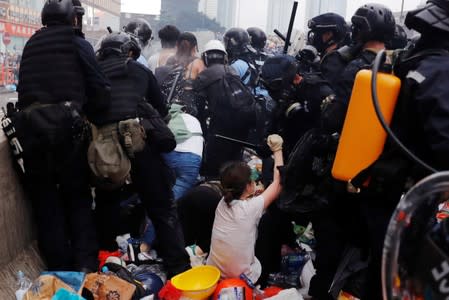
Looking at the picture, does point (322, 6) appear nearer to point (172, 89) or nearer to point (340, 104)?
point (172, 89)

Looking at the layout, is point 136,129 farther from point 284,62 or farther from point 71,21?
point 284,62

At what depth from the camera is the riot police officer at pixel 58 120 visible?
137 inches

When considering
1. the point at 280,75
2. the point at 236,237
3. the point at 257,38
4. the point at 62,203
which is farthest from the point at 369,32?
the point at 257,38

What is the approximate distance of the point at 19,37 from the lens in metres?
29.5

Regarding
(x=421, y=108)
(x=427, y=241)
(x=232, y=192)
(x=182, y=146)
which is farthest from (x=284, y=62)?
(x=427, y=241)

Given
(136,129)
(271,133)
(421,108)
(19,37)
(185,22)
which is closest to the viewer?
(421,108)

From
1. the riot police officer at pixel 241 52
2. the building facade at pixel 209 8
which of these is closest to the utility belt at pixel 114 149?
the riot police officer at pixel 241 52

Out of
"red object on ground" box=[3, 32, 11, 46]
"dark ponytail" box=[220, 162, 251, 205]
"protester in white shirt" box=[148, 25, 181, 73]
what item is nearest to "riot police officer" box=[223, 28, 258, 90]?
"protester in white shirt" box=[148, 25, 181, 73]

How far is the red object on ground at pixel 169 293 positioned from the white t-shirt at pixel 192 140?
5.30 feet

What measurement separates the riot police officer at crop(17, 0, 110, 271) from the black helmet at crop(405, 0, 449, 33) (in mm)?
2053

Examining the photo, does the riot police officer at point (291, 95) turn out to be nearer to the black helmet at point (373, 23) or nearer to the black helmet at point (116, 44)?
the black helmet at point (373, 23)

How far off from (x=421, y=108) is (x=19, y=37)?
99.1 feet

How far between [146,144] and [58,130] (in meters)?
0.77

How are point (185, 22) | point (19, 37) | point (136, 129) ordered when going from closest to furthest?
point (136, 129), point (19, 37), point (185, 22)
